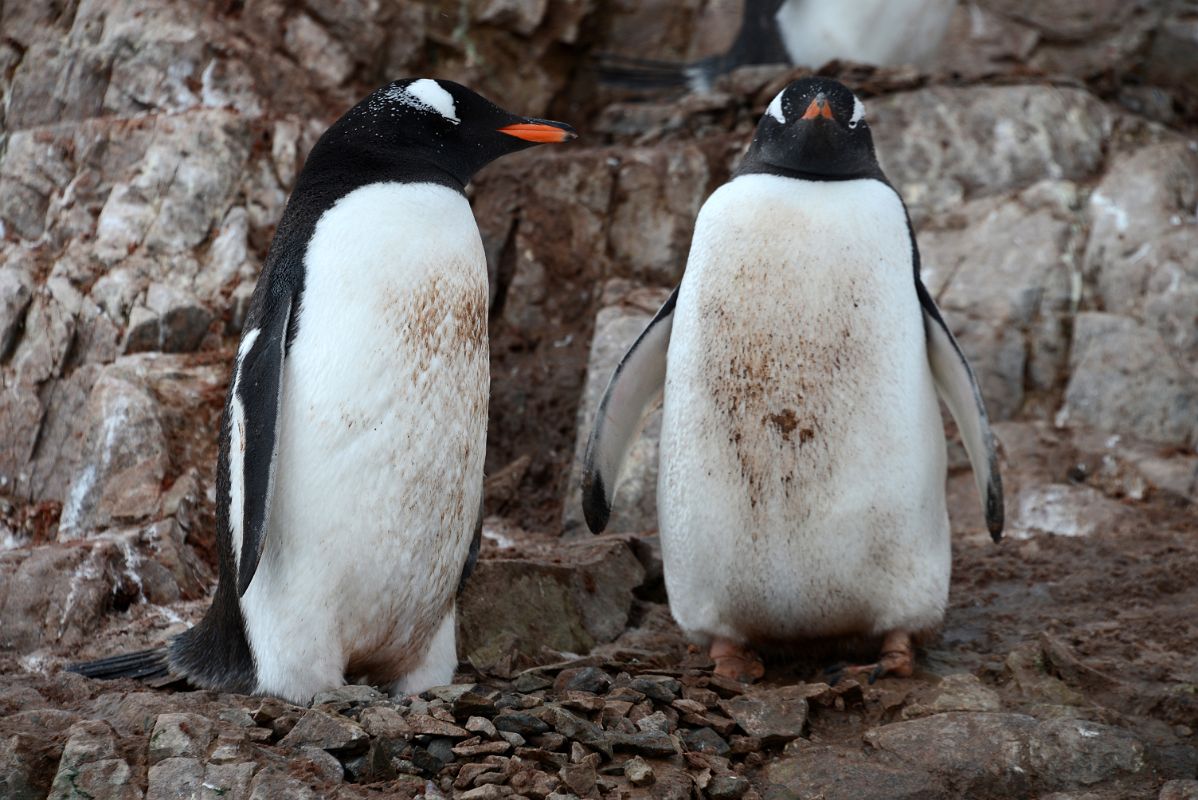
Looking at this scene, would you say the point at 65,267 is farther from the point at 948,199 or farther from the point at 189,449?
Answer: the point at 948,199

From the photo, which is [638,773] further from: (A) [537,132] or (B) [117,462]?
(B) [117,462]

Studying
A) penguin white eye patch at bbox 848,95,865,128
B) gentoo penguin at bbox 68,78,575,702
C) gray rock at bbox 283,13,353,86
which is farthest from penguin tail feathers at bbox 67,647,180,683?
gray rock at bbox 283,13,353,86

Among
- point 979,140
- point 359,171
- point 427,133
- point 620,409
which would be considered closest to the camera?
point 359,171

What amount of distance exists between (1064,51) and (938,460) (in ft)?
18.5

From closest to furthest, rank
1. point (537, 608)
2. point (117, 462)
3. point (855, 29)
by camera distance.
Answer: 1. point (537, 608)
2. point (117, 462)
3. point (855, 29)

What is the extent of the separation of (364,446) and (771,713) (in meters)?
1.21

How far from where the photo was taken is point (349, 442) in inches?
128

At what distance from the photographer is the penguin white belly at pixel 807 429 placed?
12.3ft

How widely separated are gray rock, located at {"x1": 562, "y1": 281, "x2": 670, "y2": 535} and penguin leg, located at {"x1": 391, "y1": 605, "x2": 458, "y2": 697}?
1.49 metres

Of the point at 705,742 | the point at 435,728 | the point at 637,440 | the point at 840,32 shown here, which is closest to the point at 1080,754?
the point at 705,742

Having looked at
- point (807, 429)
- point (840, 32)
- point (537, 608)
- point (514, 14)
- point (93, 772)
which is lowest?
point (93, 772)

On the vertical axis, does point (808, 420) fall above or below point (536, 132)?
below

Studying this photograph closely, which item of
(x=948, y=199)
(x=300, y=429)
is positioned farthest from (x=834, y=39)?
(x=300, y=429)

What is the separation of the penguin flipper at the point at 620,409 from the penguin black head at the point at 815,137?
0.54 m
